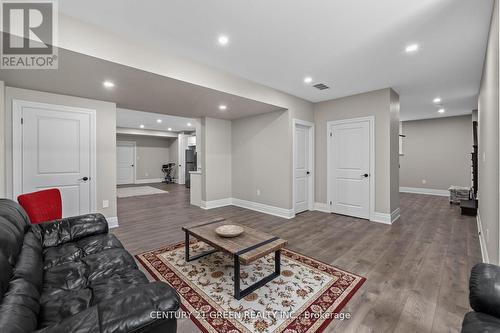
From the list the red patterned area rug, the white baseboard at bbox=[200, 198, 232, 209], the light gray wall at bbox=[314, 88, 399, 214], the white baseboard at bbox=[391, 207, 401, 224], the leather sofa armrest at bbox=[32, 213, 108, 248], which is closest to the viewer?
the red patterned area rug

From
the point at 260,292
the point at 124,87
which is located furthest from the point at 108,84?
the point at 260,292

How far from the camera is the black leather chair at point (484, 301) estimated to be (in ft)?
3.48

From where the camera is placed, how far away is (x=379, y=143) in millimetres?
4387

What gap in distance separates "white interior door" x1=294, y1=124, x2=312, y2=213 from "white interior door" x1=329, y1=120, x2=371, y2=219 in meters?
0.55

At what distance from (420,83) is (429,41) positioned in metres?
1.71

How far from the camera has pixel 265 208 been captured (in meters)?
5.27

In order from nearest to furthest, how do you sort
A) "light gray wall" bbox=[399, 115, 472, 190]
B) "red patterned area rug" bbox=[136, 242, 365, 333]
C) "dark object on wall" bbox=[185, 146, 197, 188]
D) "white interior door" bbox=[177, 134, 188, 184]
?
"red patterned area rug" bbox=[136, 242, 365, 333] < "light gray wall" bbox=[399, 115, 472, 190] < "dark object on wall" bbox=[185, 146, 197, 188] < "white interior door" bbox=[177, 134, 188, 184]

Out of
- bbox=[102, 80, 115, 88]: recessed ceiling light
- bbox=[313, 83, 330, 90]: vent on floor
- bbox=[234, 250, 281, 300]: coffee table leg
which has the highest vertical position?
bbox=[313, 83, 330, 90]: vent on floor

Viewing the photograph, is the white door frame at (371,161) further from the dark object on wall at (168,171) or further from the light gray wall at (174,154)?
the dark object on wall at (168,171)

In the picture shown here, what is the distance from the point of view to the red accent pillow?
2408 mm

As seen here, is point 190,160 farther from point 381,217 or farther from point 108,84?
point 381,217

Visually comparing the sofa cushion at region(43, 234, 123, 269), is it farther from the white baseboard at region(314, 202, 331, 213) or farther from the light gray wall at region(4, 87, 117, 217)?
the white baseboard at region(314, 202, 331, 213)

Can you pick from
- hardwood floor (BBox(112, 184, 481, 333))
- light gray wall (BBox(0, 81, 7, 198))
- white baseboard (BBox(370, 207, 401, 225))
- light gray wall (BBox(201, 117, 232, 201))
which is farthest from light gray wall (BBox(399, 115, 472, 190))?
light gray wall (BBox(0, 81, 7, 198))

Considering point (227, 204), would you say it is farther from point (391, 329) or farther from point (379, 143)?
point (391, 329)
